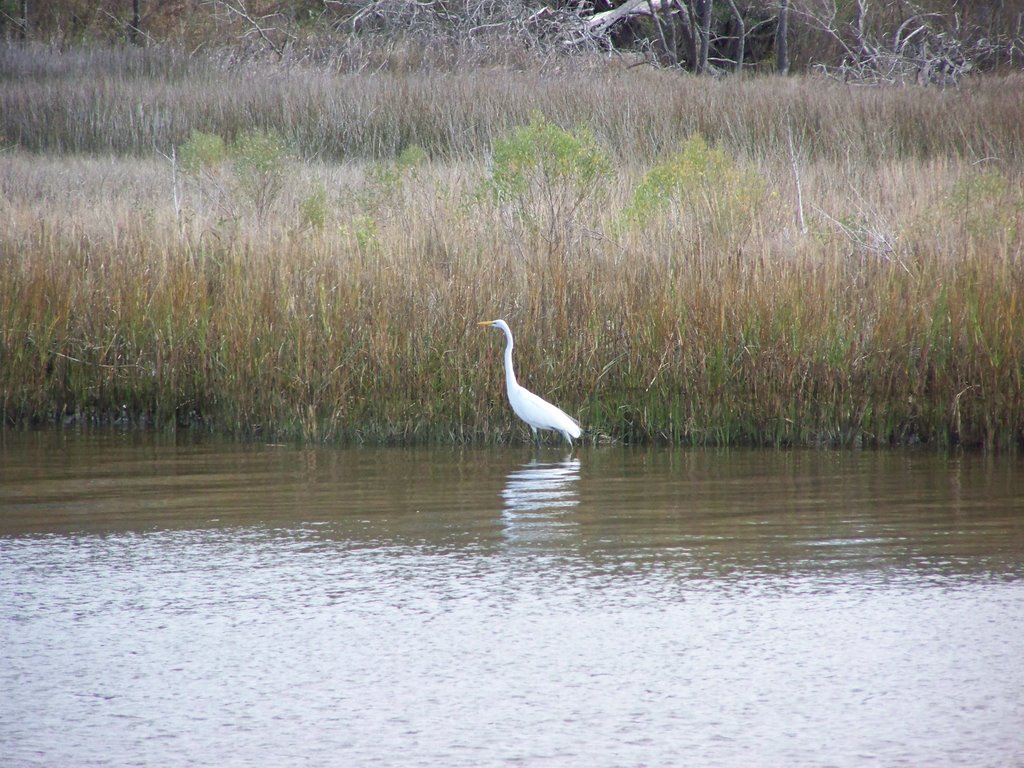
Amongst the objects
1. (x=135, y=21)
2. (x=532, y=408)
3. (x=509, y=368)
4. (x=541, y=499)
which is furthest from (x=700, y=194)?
(x=135, y=21)

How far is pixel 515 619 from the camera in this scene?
404 cm

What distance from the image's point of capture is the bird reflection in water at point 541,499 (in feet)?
17.0

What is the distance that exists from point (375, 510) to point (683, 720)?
103 inches

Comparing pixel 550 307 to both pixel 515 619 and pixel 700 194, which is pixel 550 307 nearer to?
pixel 700 194

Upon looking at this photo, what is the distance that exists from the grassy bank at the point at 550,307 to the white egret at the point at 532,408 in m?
0.39

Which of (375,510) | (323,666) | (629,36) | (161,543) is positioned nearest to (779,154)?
(375,510)

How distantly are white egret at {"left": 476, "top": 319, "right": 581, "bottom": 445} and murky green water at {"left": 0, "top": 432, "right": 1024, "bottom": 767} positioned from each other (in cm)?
81

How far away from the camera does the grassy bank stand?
24.1 feet

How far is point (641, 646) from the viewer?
149 inches

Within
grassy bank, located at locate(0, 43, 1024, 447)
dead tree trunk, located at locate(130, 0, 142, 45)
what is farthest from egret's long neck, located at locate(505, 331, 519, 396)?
dead tree trunk, located at locate(130, 0, 142, 45)

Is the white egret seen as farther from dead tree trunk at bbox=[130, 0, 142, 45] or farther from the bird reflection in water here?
dead tree trunk at bbox=[130, 0, 142, 45]

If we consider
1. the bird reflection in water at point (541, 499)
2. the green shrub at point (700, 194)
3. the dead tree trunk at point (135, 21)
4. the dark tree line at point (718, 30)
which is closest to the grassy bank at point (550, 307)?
the green shrub at point (700, 194)

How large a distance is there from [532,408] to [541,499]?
139cm

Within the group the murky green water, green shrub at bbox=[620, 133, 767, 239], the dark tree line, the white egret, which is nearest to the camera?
the murky green water
